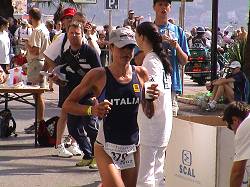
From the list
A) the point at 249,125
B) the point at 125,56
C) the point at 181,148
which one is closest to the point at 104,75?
the point at 125,56

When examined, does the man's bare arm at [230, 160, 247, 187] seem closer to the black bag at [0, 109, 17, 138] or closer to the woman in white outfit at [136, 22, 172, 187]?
the woman in white outfit at [136, 22, 172, 187]

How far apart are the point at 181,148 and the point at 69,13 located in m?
3.72

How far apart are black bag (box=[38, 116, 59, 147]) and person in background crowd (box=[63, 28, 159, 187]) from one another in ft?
15.4

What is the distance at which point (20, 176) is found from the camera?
8.59 meters

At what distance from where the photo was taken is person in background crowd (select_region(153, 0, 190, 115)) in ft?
24.9

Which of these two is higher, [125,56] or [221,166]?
[125,56]

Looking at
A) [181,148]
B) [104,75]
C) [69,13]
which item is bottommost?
[181,148]

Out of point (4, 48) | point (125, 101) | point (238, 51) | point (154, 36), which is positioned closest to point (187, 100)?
point (238, 51)

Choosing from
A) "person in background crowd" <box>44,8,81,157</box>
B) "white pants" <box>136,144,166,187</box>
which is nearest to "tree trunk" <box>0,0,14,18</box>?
"person in background crowd" <box>44,8,81,157</box>

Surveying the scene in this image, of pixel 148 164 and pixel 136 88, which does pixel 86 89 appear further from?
pixel 148 164

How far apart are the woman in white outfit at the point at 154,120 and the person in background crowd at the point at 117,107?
757mm

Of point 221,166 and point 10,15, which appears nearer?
point 221,166

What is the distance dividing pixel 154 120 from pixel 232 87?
7.57 meters

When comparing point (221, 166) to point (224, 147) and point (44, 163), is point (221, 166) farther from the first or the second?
point (44, 163)
